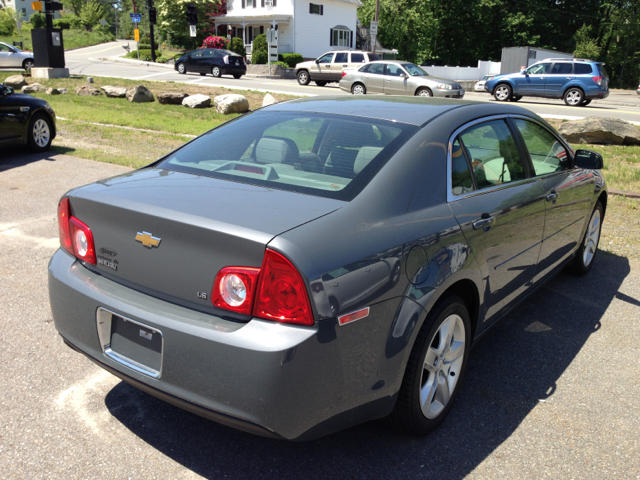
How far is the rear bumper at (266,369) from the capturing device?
2.14 metres

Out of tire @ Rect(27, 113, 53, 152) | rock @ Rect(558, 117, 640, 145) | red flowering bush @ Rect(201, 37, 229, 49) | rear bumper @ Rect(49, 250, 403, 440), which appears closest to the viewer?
rear bumper @ Rect(49, 250, 403, 440)

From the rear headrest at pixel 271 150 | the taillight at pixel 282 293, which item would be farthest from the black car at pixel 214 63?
the taillight at pixel 282 293

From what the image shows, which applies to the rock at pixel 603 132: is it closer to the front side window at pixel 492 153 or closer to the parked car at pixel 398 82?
the parked car at pixel 398 82

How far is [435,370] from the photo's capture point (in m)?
2.88

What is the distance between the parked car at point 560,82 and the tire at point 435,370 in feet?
76.5

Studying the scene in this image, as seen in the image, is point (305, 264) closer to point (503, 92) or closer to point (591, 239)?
point (591, 239)

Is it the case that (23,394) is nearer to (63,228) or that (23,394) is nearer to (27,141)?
(63,228)

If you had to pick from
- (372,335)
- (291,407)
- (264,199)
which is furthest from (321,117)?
(291,407)

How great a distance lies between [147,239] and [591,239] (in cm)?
430

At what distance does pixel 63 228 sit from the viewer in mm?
2881

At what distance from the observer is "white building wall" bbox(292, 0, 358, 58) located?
1869 inches

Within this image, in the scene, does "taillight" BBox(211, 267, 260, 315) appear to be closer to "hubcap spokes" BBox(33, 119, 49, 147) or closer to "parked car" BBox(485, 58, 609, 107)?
"hubcap spokes" BBox(33, 119, 49, 147)

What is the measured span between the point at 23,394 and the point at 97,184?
4.15 feet

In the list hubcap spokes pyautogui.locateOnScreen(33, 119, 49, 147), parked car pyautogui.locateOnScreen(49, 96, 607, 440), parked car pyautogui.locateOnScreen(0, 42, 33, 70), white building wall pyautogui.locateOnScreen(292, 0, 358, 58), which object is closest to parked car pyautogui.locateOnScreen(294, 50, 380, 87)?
parked car pyautogui.locateOnScreen(0, 42, 33, 70)
